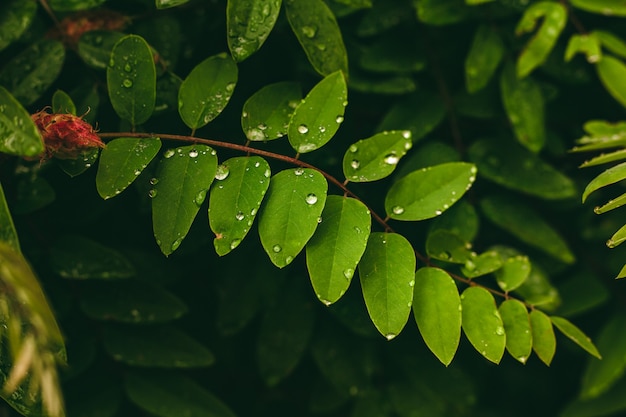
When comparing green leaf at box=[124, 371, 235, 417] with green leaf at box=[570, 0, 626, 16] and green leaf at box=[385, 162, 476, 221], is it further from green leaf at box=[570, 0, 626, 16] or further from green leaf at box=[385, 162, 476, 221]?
green leaf at box=[570, 0, 626, 16]

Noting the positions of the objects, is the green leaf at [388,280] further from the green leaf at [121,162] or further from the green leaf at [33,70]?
the green leaf at [33,70]

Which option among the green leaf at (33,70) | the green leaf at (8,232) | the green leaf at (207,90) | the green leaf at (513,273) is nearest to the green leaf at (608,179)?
the green leaf at (513,273)

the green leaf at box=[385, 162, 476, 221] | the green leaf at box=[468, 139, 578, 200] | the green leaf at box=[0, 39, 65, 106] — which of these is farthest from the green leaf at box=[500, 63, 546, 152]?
the green leaf at box=[0, 39, 65, 106]

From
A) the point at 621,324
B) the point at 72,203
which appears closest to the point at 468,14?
the point at 621,324

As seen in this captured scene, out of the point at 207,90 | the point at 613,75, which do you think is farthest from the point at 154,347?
the point at 613,75

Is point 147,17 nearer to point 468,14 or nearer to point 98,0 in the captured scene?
point 98,0

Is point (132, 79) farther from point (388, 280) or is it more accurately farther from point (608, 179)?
point (608, 179)
